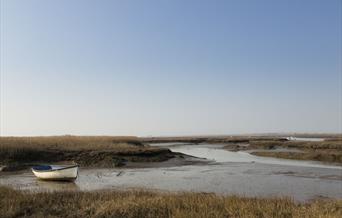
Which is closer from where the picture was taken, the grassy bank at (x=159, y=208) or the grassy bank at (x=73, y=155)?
the grassy bank at (x=159, y=208)

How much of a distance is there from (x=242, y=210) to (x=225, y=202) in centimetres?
135

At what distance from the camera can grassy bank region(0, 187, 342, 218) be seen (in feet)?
38.5

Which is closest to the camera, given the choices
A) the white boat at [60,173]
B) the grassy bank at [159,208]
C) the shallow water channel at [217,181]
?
the grassy bank at [159,208]

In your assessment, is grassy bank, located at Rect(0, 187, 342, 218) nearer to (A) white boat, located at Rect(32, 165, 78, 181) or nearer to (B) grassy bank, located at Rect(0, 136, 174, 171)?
(A) white boat, located at Rect(32, 165, 78, 181)

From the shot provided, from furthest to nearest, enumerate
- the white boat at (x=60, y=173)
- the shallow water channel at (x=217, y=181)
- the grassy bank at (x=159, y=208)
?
the white boat at (x=60, y=173)
the shallow water channel at (x=217, y=181)
the grassy bank at (x=159, y=208)

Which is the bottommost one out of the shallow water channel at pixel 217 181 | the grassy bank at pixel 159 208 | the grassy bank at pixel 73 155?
the shallow water channel at pixel 217 181

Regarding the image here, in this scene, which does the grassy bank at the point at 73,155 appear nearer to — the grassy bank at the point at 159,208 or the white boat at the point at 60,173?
the white boat at the point at 60,173

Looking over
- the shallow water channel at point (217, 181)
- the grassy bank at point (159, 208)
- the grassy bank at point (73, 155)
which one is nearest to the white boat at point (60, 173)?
the shallow water channel at point (217, 181)

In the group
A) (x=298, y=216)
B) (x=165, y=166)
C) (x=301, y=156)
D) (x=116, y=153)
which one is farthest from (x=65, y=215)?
(x=301, y=156)

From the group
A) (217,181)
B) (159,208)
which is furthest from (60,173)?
(159,208)

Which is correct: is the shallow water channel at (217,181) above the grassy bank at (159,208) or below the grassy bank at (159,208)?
below

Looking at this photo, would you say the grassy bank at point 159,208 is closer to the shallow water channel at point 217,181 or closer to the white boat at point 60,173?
the shallow water channel at point 217,181

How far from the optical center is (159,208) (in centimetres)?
1274

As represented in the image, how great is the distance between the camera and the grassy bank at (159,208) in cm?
→ 1175
